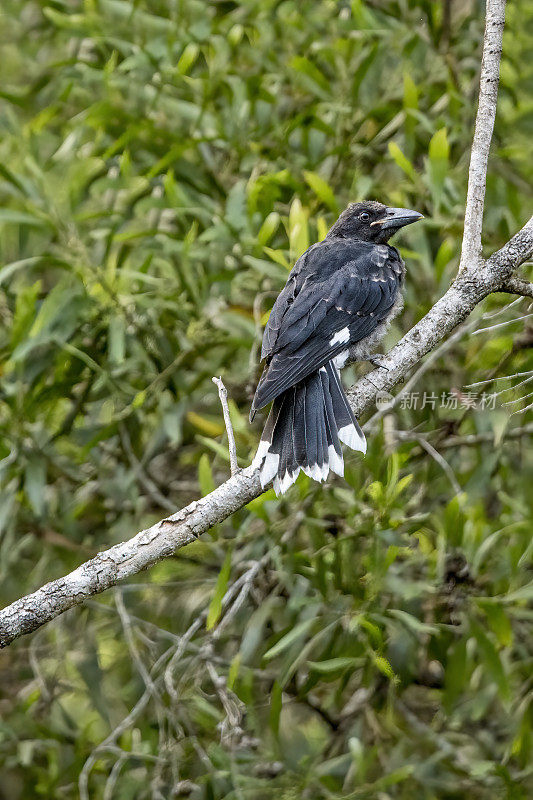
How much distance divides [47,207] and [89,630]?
166 cm

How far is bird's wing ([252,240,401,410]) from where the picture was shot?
10.7 ft

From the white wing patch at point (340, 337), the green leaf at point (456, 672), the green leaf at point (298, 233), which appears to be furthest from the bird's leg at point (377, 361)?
the green leaf at point (456, 672)

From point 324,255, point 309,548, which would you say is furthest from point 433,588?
point 324,255

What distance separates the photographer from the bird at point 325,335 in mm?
3125

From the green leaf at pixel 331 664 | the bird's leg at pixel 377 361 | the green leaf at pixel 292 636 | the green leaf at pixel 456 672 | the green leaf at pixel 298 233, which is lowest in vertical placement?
the green leaf at pixel 456 672

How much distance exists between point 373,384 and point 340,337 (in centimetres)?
48

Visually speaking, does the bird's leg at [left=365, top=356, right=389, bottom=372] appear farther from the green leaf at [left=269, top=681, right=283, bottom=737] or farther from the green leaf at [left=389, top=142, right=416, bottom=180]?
the green leaf at [left=269, top=681, right=283, bottom=737]

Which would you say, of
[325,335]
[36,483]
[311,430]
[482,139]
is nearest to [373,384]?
[311,430]

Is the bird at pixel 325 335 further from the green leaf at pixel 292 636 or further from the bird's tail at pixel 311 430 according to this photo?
the green leaf at pixel 292 636

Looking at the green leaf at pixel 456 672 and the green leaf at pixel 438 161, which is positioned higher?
the green leaf at pixel 438 161

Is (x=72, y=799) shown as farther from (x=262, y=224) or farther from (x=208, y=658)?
(x=262, y=224)

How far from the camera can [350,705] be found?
3863mm

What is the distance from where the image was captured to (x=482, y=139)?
288cm

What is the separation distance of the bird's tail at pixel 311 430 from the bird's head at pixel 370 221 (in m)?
0.70
